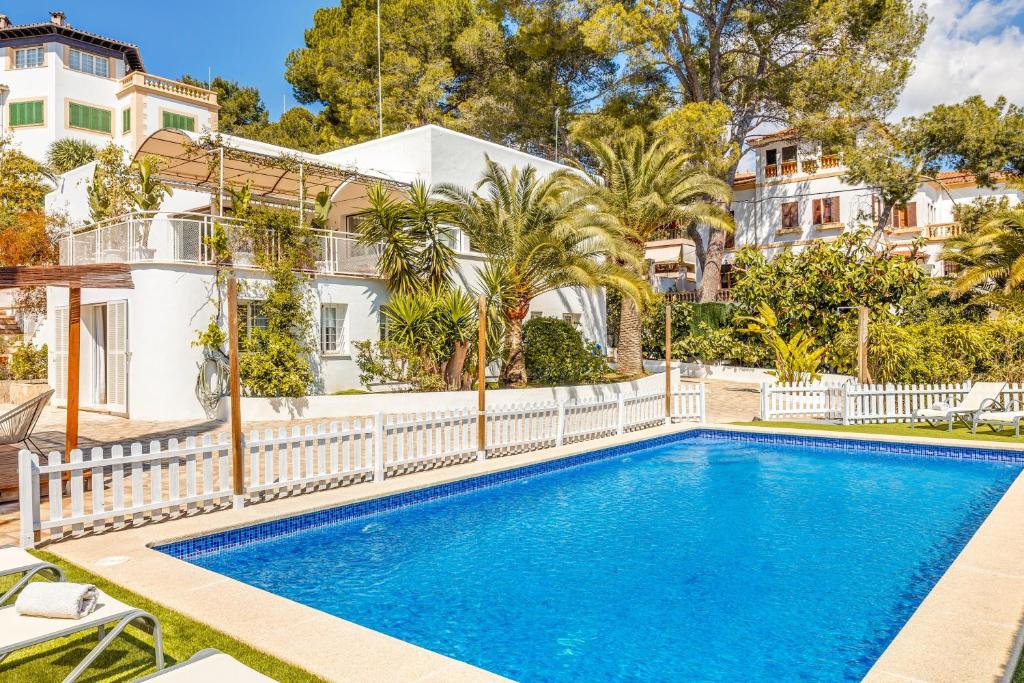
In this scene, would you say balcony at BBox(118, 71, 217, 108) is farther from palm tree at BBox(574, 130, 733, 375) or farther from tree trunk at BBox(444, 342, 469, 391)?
tree trunk at BBox(444, 342, 469, 391)

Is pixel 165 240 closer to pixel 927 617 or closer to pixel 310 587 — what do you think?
pixel 310 587

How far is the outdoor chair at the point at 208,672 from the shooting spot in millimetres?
3109

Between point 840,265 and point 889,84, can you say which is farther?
point 889,84

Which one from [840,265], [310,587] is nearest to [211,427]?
[310,587]

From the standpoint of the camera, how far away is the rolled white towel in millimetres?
3637

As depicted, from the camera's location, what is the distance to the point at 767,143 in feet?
123

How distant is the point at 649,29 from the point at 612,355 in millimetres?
13993

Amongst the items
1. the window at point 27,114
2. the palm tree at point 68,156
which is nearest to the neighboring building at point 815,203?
the palm tree at point 68,156

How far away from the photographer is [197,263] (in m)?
15.4

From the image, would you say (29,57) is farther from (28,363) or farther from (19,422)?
(19,422)

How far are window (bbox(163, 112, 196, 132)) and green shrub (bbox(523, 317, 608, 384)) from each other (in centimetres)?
2871

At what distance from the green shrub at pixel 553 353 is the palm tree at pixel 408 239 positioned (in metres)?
3.13

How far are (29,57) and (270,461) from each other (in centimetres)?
4161

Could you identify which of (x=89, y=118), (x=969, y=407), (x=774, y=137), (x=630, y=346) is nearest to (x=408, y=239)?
(x=630, y=346)
